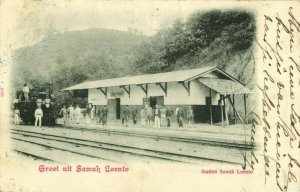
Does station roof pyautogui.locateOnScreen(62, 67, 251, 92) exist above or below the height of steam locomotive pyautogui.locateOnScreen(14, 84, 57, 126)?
above

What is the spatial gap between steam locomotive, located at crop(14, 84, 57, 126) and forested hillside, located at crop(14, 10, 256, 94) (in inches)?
10.2

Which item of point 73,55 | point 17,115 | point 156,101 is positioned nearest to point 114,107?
point 156,101

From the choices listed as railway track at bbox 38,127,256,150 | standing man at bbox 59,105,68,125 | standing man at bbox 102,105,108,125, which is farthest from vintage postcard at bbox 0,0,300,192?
standing man at bbox 59,105,68,125

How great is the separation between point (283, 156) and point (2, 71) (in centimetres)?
406

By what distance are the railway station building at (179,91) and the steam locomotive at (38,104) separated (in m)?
0.39

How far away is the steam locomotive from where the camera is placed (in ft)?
20.1

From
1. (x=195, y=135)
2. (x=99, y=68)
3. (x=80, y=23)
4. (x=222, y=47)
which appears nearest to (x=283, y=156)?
(x=195, y=135)

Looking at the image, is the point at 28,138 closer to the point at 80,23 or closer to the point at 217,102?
the point at 80,23

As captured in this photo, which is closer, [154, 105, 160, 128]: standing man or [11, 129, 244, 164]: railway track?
[11, 129, 244, 164]: railway track

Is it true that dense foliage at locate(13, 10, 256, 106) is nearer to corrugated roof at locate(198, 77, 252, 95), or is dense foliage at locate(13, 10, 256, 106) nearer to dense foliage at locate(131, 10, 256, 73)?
dense foliage at locate(131, 10, 256, 73)

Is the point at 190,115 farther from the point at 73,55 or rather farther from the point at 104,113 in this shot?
the point at 73,55

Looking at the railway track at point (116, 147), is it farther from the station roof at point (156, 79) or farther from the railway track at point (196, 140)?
the station roof at point (156, 79)

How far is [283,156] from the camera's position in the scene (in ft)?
17.8

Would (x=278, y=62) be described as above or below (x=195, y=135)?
above
